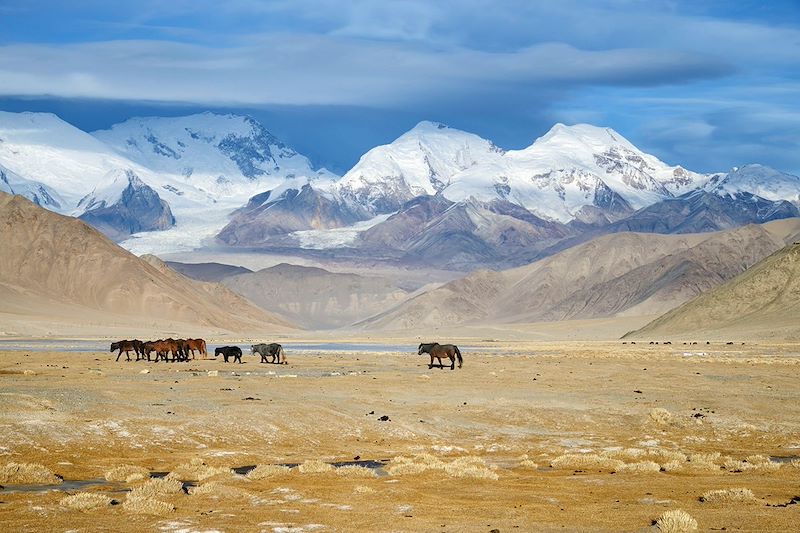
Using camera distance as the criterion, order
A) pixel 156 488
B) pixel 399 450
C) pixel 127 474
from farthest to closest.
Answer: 1. pixel 399 450
2. pixel 127 474
3. pixel 156 488

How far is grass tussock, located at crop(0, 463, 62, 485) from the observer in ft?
89.5

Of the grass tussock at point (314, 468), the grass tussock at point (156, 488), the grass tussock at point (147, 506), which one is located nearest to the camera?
the grass tussock at point (147, 506)

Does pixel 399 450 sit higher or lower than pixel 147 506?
higher

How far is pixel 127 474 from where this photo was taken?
28312 millimetres

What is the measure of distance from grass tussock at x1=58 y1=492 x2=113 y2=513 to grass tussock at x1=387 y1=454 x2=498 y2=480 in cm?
828

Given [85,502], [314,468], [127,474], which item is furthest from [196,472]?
[85,502]

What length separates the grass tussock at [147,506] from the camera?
23.4 metres

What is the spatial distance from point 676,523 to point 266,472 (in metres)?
11.7

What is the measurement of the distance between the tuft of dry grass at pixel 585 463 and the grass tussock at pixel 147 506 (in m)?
12.2

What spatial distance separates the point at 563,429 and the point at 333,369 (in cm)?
3303

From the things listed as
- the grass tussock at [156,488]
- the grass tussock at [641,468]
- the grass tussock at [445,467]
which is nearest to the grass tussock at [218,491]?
the grass tussock at [156,488]

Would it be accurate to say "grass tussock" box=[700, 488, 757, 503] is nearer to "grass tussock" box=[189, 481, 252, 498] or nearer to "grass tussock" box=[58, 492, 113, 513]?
"grass tussock" box=[189, 481, 252, 498]

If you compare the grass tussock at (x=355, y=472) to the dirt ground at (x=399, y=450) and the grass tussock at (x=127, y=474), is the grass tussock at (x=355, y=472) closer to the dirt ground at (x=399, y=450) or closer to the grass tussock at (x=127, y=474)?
the dirt ground at (x=399, y=450)

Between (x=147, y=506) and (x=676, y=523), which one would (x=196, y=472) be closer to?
(x=147, y=506)
